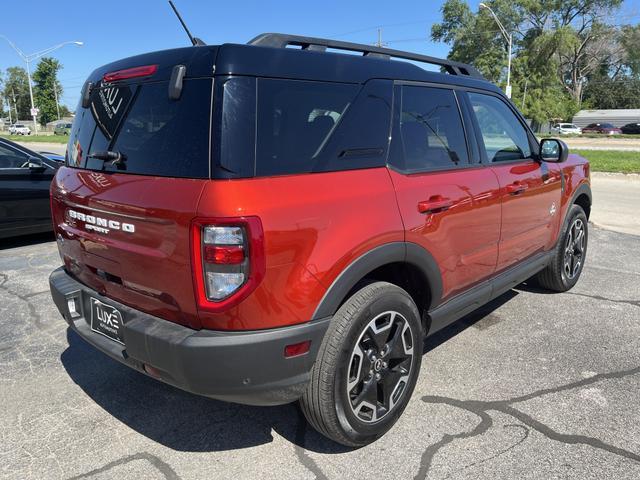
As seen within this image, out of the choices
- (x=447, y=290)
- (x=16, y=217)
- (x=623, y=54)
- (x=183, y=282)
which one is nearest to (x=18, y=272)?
(x=16, y=217)

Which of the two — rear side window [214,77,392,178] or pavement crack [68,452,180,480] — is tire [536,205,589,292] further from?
pavement crack [68,452,180,480]

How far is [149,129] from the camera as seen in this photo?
7.95 ft

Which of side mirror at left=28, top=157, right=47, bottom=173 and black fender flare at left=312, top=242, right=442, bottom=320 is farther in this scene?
side mirror at left=28, top=157, right=47, bottom=173

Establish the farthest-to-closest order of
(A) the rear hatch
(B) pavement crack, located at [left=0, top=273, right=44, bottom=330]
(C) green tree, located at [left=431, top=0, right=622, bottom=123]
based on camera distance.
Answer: (C) green tree, located at [left=431, top=0, right=622, bottom=123] < (B) pavement crack, located at [left=0, top=273, right=44, bottom=330] < (A) the rear hatch

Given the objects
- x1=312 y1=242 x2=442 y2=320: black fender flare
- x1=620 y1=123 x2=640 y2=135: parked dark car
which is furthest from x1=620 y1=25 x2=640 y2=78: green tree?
x1=312 y1=242 x2=442 y2=320: black fender flare

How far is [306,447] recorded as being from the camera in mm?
2674

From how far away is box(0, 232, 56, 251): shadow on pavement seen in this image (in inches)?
279

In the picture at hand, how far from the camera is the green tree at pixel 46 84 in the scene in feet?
209

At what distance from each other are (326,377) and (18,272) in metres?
4.75

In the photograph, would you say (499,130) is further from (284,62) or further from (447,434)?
(447,434)

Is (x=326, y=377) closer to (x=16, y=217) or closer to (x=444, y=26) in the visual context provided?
(x=16, y=217)

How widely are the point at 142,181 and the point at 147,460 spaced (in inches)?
53.8

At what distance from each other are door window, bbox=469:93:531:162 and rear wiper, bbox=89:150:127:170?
2.24 m

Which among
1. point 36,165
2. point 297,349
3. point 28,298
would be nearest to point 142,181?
point 297,349
